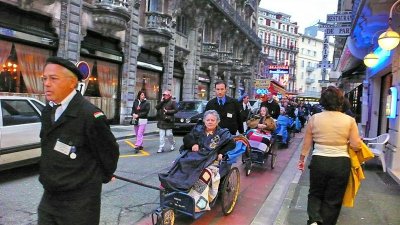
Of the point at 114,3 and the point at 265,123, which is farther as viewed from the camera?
the point at 114,3

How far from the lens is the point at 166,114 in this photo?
11.0 metres

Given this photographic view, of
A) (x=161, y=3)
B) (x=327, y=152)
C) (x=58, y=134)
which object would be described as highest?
(x=161, y=3)

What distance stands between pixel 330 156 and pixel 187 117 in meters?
12.4

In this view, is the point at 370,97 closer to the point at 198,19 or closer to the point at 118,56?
the point at 118,56

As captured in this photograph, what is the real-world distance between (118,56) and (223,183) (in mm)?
14670

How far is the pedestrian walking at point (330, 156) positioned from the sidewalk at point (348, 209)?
745mm

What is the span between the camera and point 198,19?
1117 inches

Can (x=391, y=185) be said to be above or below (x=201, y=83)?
below

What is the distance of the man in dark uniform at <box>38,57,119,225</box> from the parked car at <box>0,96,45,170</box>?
4.87 meters

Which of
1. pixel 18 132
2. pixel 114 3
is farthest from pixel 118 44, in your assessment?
pixel 18 132

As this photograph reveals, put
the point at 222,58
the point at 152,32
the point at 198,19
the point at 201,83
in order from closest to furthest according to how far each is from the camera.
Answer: the point at 152,32 → the point at 198,19 → the point at 201,83 → the point at 222,58

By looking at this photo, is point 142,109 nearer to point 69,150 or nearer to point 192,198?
point 192,198

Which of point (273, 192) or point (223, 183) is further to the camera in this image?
point (273, 192)

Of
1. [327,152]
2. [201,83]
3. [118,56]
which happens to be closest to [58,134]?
[327,152]
